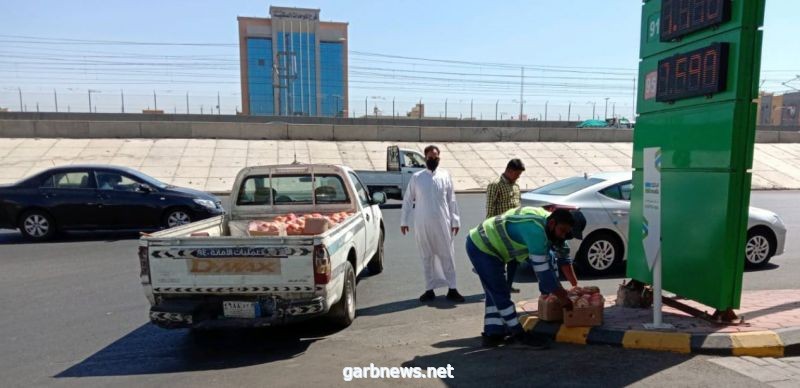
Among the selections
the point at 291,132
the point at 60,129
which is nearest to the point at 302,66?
the point at 291,132

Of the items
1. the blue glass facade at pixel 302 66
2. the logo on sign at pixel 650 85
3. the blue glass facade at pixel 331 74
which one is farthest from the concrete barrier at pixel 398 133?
the blue glass facade at pixel 331 74

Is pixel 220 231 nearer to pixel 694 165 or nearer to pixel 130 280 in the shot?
pixel 130 280

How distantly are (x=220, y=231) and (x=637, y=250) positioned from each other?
4931 millimetres

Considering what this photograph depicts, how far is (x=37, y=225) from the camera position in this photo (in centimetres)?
1097

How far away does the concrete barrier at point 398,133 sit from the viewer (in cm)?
2941

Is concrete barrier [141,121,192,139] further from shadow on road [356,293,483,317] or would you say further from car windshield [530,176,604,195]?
shadow on road [356,293,483,317]

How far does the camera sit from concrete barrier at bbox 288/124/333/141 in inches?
1130

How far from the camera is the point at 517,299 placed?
657cm

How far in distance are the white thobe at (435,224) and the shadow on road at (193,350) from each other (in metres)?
1.57

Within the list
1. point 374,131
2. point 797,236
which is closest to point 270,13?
point 374,131

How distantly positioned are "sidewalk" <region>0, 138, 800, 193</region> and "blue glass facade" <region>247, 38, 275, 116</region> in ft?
202

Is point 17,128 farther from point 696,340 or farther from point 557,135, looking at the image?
point 696,340

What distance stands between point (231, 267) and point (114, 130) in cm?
→ 2550

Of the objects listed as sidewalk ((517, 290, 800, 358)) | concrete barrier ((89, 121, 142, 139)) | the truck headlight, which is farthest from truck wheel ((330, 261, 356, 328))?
Answer: concrete barrier ((89, 121, 142, 139))
